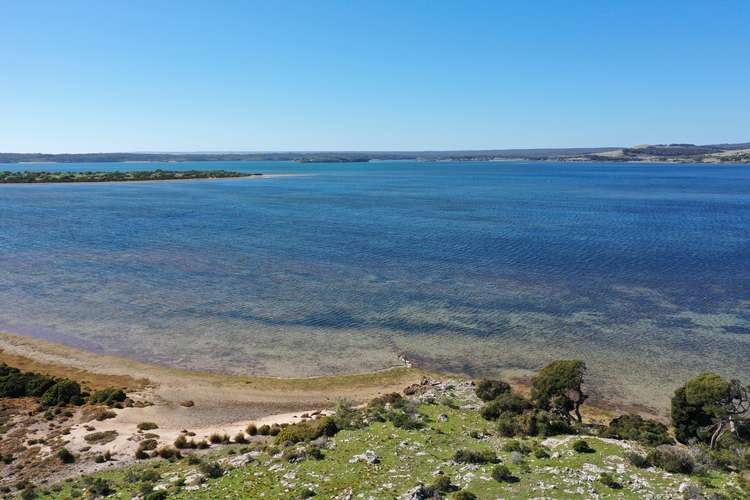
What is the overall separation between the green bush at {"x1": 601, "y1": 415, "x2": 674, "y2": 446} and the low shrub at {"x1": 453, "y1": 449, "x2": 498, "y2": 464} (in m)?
7.00

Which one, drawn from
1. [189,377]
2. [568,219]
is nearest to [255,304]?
[189,377]

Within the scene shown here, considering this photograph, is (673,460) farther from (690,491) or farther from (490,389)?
(490,389)

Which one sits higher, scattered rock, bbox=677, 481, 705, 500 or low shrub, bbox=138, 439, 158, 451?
scattered rock, bbox=677, 481, 705, 500

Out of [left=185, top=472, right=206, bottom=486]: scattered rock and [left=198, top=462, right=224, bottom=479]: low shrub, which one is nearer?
[left=185, top=472, right=206, bottom=486]: scattered rock

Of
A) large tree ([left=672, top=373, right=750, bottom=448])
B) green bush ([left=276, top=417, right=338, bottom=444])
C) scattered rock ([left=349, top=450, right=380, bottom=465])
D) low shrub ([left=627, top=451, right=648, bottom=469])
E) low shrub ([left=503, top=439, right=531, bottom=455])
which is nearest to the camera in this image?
low shrub ([left=627, top=451, right=648, bottom=469])

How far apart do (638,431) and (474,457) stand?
9.30 m

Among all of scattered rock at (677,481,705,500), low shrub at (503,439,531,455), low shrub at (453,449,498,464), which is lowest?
low shrub at (503,439,531,455)

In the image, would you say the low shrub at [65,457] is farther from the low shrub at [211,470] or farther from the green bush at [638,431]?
the green bush at [638,431]

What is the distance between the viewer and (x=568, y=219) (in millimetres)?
105125

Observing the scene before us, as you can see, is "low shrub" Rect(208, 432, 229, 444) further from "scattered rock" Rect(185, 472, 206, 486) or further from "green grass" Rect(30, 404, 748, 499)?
"scattered rock" Rect(185, 472, 206, 486)

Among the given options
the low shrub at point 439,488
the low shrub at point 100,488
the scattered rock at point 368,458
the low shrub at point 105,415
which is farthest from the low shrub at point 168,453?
the low shrub at point 439,488

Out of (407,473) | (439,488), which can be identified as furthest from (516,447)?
(439,488)

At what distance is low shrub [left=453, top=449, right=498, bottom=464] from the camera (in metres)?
21.6

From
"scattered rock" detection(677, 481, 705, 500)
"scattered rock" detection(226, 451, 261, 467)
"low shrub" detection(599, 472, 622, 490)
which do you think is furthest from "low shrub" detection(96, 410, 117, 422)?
"scattered rock" detection(677, 481, 705, 500)
